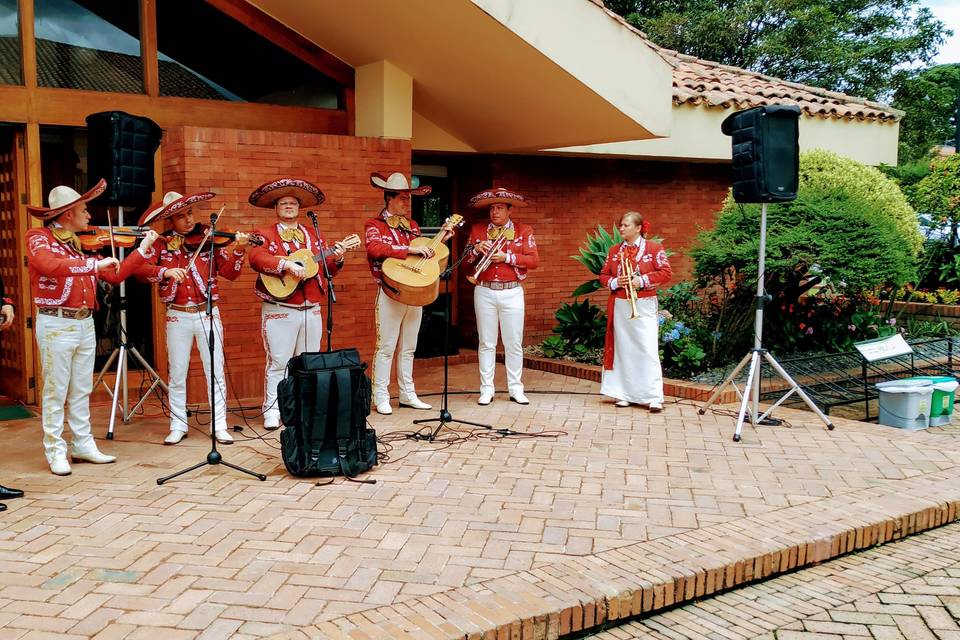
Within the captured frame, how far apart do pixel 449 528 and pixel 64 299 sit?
3.08 meters

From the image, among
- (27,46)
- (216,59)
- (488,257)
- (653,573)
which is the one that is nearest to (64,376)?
(27,46)

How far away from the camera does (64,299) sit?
5801 millimetres

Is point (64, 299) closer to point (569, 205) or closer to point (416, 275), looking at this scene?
point (416, 275)

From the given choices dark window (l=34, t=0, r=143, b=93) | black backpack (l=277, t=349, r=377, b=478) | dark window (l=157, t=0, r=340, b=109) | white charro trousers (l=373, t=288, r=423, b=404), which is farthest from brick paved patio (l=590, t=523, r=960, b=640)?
dark window (l=34, t=0, r=143, b=93)

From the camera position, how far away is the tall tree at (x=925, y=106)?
846 inches

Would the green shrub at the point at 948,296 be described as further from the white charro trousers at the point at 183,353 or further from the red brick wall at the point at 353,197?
the white charro trousers at the point at 183,353

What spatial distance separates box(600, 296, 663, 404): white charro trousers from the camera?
8.02 m

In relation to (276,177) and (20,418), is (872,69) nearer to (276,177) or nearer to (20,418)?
(276,177)

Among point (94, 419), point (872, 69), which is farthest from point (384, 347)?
point (872, 69)

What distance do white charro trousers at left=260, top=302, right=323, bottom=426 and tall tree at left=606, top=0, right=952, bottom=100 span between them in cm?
1700

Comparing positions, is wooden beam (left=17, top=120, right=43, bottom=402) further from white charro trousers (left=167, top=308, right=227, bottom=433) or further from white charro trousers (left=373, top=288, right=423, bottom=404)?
white charro trousers (left=373, top=288, right=423, bottom=404)

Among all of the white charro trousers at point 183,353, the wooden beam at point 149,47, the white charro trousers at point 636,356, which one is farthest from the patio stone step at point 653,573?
the wooden beam at point 149,47

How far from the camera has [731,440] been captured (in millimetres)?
6977

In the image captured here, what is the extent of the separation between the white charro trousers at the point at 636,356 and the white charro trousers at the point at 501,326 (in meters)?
0.91
